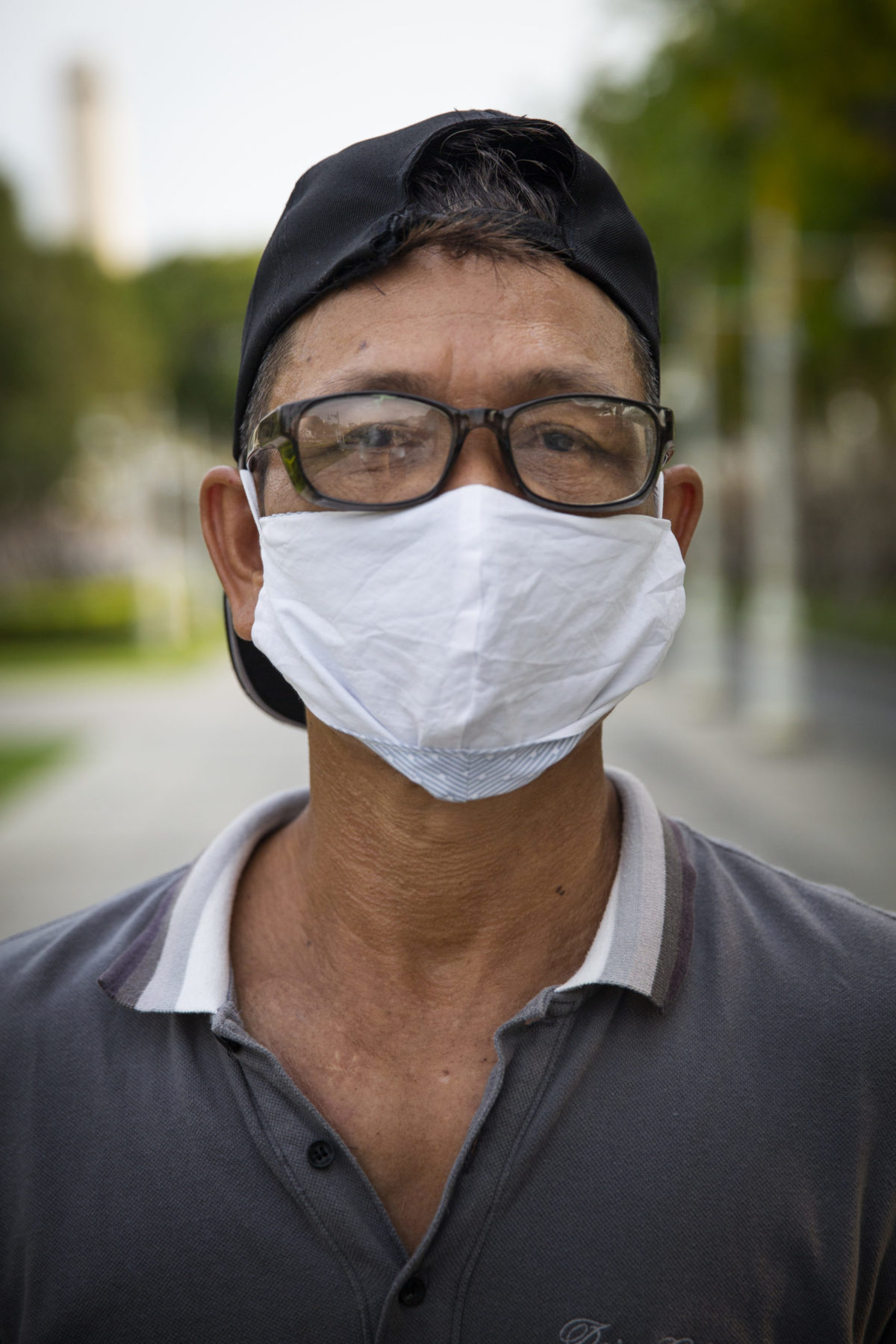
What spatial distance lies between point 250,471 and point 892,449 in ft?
104

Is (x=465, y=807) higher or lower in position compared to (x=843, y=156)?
lower

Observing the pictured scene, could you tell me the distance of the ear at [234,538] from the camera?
1976 millimetres

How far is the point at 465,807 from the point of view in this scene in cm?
181

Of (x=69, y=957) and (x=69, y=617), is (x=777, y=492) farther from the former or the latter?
(x=69, y=617)

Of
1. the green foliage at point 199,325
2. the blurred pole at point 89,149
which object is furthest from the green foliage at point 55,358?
the blurred pole at point 89,149

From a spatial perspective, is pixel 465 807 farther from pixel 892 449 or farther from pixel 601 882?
pixel 892 449

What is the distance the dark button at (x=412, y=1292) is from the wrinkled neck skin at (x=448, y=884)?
1.31ft

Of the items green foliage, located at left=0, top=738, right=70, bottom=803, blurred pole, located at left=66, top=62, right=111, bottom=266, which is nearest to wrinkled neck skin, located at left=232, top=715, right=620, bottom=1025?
green foliage, located at left=0, top=738, right=70, bottom=803

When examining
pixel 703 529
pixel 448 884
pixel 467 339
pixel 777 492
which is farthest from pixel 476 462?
pixel 703 529

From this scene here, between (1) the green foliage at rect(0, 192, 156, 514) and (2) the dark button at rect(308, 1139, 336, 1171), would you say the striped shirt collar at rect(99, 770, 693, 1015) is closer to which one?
(2) the dark button at rect(308, 1139, 336, 1171)

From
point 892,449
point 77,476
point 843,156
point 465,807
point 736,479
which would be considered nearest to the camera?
point 465,807

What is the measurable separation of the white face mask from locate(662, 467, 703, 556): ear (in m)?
0.19

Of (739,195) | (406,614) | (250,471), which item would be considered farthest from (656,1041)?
(739,195)

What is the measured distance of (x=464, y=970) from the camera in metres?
1.89
